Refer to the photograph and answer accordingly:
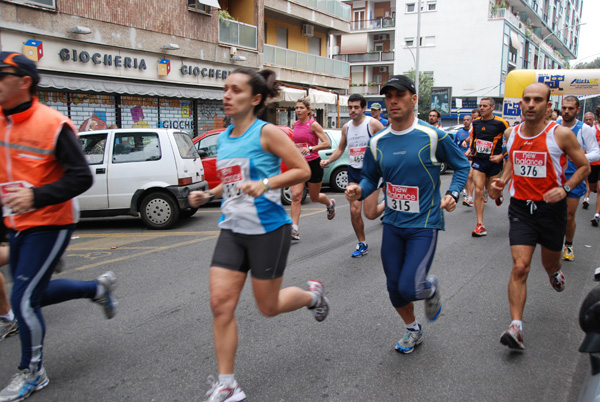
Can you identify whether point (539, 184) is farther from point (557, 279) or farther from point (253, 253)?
point (253, 253)

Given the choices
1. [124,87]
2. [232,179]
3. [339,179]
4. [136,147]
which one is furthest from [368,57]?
[232,179]

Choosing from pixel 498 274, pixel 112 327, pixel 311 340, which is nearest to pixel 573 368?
pixel 311 340

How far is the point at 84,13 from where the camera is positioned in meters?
15.1

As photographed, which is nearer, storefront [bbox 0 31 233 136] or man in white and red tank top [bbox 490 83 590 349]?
man in white and red tank top [bbox 490 83 590 349]

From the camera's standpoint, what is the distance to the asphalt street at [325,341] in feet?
10.3

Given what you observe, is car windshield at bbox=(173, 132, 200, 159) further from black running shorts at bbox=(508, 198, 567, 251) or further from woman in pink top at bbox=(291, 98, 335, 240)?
black running shorts at bbox=(508, 198, 567, 251)

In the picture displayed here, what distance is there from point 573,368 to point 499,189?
1.53 m

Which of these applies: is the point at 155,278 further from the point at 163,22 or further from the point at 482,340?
the point at 163,22

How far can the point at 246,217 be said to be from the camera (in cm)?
295

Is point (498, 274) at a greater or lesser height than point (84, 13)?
lesser

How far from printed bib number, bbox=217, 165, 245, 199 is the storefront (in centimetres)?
1149

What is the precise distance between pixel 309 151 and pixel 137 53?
1171 centimetres

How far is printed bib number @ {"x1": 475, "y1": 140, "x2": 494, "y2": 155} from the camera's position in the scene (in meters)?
8.55

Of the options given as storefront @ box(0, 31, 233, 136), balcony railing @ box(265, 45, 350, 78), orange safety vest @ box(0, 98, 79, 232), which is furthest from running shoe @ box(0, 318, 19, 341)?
balcony railing @ box(265, 45, 350, 78)
